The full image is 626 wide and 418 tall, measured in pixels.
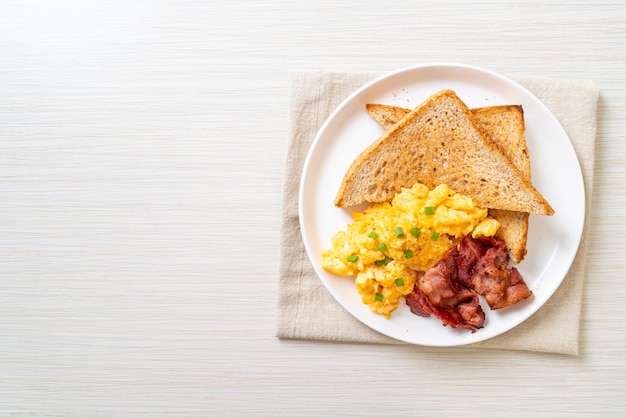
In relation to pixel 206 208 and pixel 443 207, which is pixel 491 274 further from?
pixel 206 208

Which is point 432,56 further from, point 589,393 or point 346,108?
point 589,393

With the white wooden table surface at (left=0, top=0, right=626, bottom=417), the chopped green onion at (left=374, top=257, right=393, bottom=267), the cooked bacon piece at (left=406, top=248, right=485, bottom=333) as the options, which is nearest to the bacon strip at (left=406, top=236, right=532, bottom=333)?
the cooked bacon piece at (left=406, top=248, right=485, bottom=333)

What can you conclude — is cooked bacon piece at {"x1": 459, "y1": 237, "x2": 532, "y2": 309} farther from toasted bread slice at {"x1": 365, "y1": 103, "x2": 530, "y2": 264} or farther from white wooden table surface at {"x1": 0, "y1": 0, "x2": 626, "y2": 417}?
white wooden table surface at {"x1": 0, "y1": 0, "x2": 626, "y2": 417}

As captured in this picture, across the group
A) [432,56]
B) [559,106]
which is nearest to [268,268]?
[432,56]

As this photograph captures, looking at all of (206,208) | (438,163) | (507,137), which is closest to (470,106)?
(507,137)

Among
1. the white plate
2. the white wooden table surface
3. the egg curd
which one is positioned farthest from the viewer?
the white wooden table surface

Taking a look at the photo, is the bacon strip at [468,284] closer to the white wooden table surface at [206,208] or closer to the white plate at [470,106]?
the white plate at [470,106]

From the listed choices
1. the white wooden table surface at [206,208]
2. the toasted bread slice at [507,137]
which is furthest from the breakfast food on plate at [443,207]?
the white wooden table surface at [206,208]
